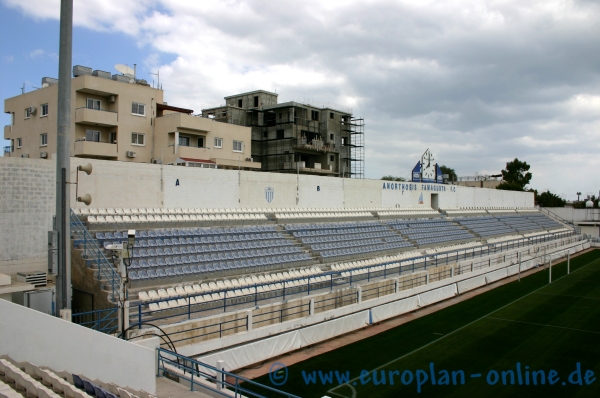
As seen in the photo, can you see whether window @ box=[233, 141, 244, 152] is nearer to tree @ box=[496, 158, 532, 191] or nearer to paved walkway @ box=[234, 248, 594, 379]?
paved walkway @ box=[234, 248, 594, 379]

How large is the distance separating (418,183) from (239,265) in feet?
89.4

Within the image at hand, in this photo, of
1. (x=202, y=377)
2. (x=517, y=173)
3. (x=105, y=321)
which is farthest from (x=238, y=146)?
(x=517, y=173)

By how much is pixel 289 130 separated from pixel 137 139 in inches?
886

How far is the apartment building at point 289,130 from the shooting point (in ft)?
174

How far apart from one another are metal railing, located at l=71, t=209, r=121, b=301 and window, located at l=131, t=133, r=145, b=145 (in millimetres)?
17506

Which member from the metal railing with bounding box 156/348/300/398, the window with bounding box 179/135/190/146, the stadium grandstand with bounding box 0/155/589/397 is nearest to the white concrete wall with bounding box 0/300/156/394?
the stadium grandstand with bounding box 0/155/589/397

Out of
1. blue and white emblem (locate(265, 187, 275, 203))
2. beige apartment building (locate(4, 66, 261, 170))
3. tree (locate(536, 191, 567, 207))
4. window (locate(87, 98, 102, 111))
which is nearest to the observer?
blue and white emblem (locate(265, 187, 275, 203))

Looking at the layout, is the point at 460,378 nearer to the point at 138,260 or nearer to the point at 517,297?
the point at 138,260

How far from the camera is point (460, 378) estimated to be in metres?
12.5

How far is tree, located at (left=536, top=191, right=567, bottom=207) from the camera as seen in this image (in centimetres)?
9494

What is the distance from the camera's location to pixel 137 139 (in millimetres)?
33344

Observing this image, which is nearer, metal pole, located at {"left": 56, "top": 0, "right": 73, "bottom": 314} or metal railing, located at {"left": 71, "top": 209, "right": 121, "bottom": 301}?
metal pole, located at {"left": 56, "top": 0, "right": 73, "bottom": 314}

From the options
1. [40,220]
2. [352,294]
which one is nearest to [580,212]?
[352,294]

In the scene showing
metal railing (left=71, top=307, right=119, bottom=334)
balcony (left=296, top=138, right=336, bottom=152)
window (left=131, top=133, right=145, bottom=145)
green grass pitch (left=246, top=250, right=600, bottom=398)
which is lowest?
green grass pitch (left=246, top=250, right=600, bottom=398)
